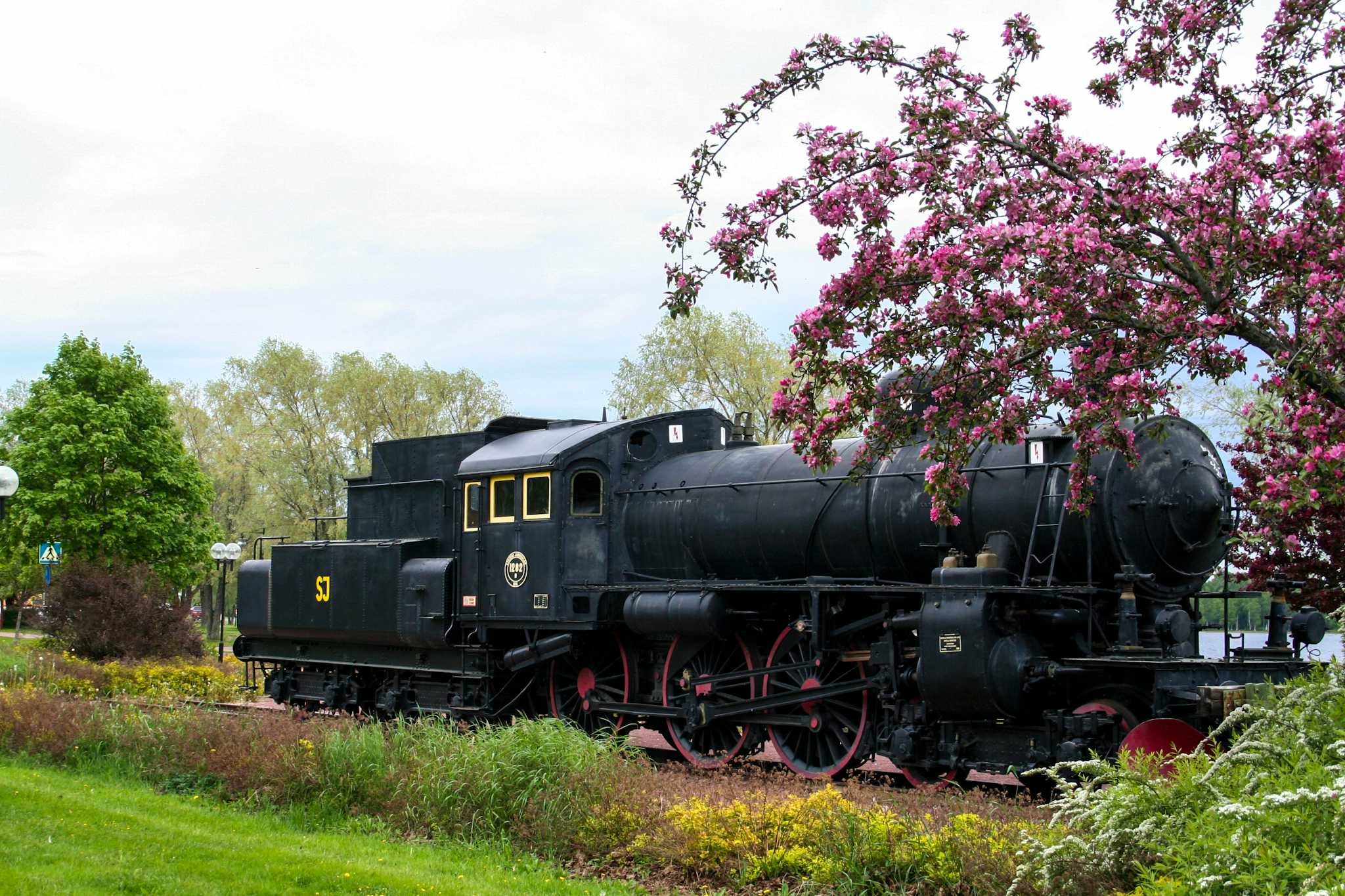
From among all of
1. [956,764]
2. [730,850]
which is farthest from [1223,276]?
[956,764]

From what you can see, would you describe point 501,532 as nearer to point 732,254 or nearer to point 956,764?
point 956,764

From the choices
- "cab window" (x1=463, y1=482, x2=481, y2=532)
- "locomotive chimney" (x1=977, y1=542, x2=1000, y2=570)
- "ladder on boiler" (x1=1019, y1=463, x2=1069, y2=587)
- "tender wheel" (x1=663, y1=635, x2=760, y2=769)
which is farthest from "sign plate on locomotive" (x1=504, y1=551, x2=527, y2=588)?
"ladder on boiler" (x1=1019, y1=463, x2=1069, y2=587)

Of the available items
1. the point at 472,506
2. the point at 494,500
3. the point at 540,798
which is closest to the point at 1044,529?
the point at 540,798

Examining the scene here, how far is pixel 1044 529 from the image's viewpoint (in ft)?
41.2

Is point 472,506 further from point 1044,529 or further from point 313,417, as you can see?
point 313,417

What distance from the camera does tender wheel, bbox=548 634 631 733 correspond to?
1684cm

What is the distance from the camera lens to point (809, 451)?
1022cm

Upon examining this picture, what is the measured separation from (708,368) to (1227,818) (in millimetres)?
37261

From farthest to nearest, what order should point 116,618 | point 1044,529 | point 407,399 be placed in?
point 407,399 < point 116,618 < point 1044,529

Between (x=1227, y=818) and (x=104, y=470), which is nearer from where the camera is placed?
(x=1227, y=818)

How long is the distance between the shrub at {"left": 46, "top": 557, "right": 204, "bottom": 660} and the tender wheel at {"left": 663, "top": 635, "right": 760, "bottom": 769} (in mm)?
15961

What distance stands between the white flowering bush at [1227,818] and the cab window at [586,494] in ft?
28.9

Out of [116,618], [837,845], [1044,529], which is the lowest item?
[837,845]

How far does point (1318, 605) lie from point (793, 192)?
11859mm
